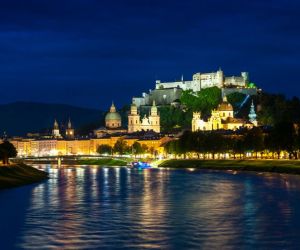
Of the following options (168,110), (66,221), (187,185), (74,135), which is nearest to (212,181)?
(187,185)

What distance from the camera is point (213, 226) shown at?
30.2 m

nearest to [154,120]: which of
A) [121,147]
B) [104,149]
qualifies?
[104,149]

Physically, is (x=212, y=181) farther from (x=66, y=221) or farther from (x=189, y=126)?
(x=189, y=126)

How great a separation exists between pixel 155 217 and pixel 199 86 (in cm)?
11788

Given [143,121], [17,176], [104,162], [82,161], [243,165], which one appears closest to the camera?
[17,176]

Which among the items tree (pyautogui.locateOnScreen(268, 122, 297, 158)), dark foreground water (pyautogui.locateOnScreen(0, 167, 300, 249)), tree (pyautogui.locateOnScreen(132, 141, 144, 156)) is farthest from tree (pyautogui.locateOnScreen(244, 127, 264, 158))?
tree (pyautogui.locateOnScreen(132, 141, 144, 156))

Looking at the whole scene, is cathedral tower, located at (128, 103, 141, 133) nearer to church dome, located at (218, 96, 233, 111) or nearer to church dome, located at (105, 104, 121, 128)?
church dome, located at (105, 104, 121, 128)

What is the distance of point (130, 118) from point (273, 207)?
419 feet

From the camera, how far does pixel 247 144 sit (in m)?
86.1

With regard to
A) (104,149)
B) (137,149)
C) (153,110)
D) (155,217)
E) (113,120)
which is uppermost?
(153,110)

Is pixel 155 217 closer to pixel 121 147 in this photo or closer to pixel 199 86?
pixel 121 147

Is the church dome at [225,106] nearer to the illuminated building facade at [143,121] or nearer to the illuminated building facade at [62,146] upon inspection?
the illuminated building facade at [62,146]

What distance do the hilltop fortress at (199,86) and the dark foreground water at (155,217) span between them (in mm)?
93179

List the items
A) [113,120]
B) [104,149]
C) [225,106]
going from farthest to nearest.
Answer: [113,120]
[104,149]
[225,106]
